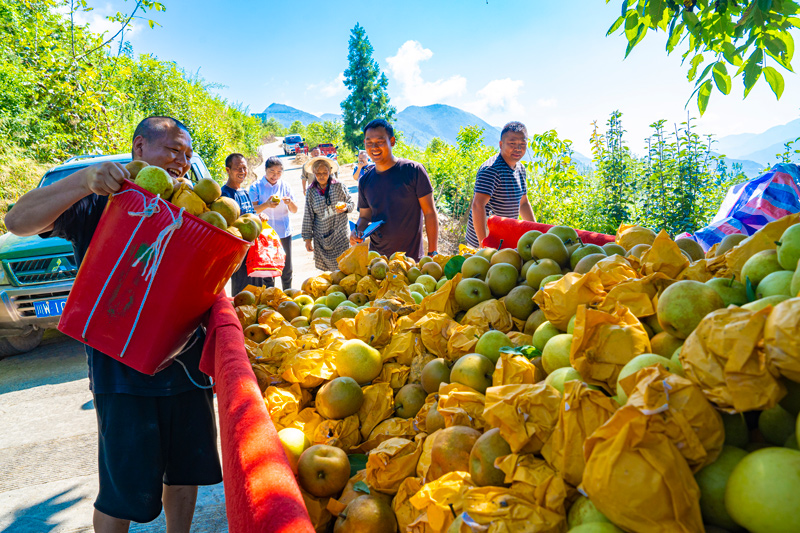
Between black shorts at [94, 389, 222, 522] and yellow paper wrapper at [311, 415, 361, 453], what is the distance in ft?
2.66

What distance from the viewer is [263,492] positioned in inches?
38.5

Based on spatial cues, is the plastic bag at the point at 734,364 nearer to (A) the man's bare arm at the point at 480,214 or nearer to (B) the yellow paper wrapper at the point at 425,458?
(B) the yellow paper wrapper at the point at 425,458

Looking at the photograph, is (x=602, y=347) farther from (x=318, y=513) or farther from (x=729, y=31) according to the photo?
(x=729, y=31)

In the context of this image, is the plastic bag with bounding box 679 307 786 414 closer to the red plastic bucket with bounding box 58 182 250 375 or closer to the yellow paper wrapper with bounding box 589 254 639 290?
the yellow paper wrapper with bounding box 589 254 639 290

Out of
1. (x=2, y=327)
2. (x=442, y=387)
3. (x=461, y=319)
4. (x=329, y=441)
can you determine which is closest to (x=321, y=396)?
(x=329, y=441)

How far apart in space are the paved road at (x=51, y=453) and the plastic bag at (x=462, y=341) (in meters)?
2.15

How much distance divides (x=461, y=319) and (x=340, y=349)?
71cm

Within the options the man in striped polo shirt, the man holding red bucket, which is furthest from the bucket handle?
the man in striped polo shirt

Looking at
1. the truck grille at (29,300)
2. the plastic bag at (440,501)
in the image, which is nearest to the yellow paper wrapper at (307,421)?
the plastic bag at (440,501)

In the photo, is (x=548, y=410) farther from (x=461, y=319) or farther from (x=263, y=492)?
(x=461, y=319)

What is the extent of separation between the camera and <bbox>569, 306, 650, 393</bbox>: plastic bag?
4.27ft

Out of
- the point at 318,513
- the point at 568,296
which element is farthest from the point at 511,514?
the point at 568,296

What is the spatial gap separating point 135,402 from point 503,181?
404cm

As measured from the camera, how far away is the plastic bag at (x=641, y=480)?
87 centimetres
